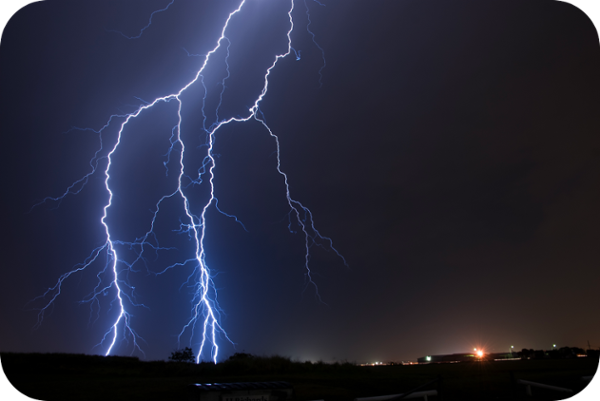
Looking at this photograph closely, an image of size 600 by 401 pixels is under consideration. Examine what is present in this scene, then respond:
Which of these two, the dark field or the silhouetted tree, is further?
the silhouetted tree

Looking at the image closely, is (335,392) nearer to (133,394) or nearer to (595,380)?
(133,394)

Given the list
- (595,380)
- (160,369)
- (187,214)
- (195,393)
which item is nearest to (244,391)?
(195,393)

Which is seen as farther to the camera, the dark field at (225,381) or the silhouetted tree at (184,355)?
the silhouetted tree at (184,355)

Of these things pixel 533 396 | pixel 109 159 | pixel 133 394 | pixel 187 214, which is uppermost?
pixel 109 159

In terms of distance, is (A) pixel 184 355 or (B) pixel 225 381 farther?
(A) pixel 184 355

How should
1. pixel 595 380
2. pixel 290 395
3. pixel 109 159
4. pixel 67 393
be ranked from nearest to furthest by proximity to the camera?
1. pixel 290 395
2. pixel 595 380
3. pixel 67 393
4. pixel 109 159

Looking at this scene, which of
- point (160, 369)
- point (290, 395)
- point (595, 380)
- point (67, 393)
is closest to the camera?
point (290, 395)

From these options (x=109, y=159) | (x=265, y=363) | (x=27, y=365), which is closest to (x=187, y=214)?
(x=109, y=159)

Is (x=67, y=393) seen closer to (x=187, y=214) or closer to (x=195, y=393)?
(x=195, y=393)

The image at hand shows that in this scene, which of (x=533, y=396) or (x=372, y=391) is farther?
(x=372, y=391)

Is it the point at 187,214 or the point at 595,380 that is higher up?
the point at 187,214
